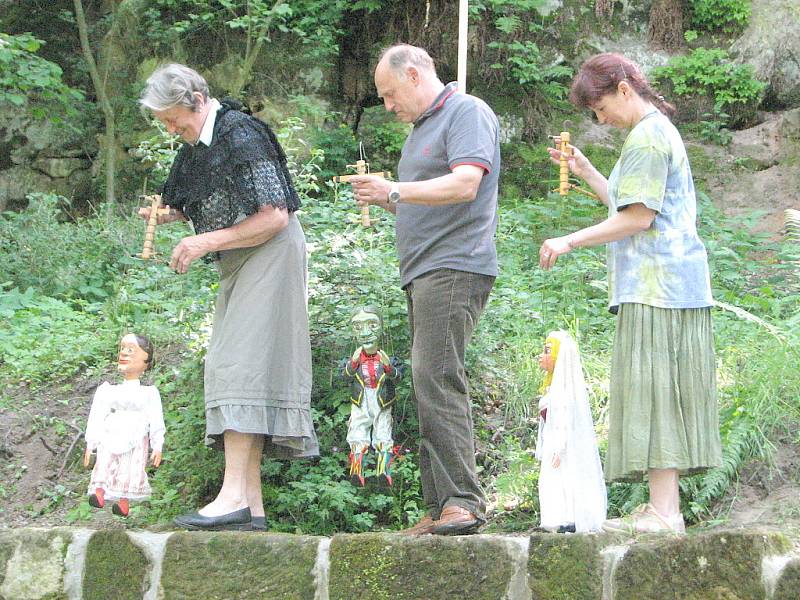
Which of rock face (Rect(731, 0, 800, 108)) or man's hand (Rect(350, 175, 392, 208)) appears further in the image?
rock face (Rect(731, 0, 800, 108))

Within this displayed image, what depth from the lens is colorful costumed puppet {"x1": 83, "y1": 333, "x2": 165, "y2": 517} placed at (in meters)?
4.25

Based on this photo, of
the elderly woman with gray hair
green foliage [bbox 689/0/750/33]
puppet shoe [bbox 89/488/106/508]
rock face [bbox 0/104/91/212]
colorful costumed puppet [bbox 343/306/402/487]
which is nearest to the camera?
the elderly woman with gray hair

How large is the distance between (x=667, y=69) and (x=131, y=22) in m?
5.86

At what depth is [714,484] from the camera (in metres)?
4.07

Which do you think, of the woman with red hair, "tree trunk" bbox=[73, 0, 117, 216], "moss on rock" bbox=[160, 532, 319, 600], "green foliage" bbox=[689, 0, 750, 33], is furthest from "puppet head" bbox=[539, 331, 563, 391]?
"tree trunk" bbox=[73, 0, 117, 216]

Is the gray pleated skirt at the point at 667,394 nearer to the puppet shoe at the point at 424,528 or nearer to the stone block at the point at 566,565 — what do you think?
the stone block at the point at 566,565

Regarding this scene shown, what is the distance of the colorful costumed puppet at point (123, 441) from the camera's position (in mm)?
4250

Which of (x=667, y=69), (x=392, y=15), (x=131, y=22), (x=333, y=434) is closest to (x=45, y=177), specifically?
(x=131, y=22)

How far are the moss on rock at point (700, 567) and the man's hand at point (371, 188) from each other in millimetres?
1472

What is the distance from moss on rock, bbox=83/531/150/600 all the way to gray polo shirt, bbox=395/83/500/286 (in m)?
1.46

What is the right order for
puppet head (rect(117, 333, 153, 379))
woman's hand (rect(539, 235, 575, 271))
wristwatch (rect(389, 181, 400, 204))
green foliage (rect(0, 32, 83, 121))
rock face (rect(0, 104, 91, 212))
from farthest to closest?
1. rock face (rect(0, 104, 91, 212))
2. green foliage (rect(0, 32, 83, 121))
3. puppet head (rect(117, 333, 153, 379))
4. wristwatch (rect(389, 181, 400, 204))
5. woman's hand (rect(539, 235, 575, 271))

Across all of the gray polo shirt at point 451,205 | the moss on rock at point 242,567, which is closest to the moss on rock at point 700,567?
the moss on rock at point 242,567

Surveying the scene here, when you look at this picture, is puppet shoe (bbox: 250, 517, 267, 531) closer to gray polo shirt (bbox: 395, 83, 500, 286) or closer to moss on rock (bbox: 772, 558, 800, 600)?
gray polo shirt (bbox: 395, 83, 500, 286)

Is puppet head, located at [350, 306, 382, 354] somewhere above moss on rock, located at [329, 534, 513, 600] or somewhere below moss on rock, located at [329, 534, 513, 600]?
above
